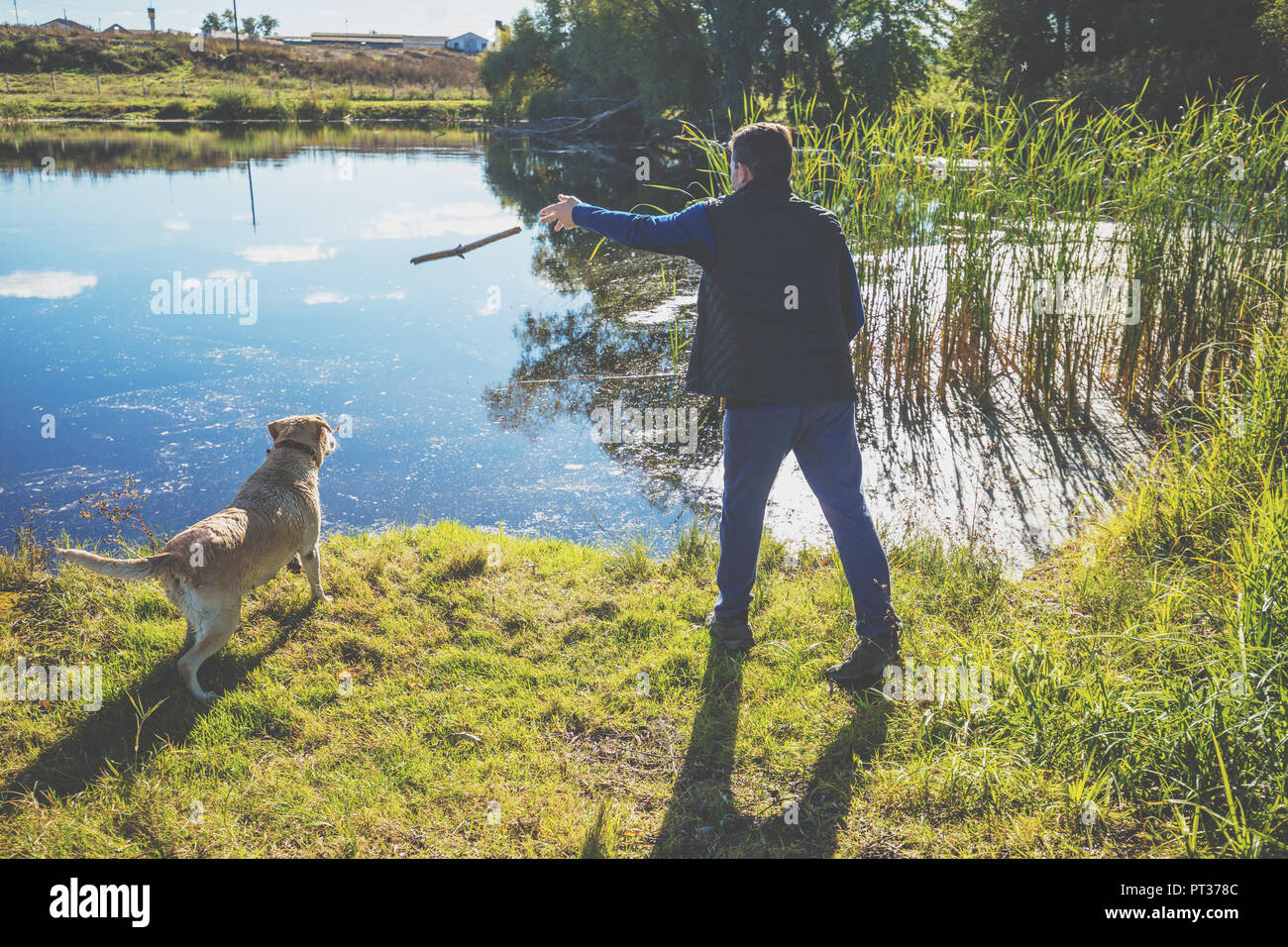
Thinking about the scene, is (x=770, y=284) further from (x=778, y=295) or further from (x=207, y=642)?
(x=207, y=642)

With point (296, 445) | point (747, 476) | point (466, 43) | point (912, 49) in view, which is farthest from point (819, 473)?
point (466, 43)

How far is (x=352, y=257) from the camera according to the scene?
1409cm

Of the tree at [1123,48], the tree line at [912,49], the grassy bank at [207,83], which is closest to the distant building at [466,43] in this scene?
the grassy bank at [207,83]

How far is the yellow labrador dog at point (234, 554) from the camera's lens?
345cm

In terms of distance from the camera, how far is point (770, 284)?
350 centimetres

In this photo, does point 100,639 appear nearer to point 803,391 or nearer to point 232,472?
point 232,472

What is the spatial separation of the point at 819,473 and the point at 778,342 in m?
0.61

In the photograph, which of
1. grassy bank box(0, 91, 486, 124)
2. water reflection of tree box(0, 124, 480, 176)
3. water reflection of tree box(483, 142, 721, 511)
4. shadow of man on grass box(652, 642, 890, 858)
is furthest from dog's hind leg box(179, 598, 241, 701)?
grassy bank box(0, 91, 486, 124)

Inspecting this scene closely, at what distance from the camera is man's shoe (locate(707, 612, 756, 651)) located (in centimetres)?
400

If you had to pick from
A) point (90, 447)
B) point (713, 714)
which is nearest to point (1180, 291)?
point (713, 714)

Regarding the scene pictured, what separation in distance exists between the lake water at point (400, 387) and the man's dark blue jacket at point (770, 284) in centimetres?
241

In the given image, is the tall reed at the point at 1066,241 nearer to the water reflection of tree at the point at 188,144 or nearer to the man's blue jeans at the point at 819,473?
the man's blue jeans at the point at 819,473

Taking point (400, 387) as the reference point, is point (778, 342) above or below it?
above

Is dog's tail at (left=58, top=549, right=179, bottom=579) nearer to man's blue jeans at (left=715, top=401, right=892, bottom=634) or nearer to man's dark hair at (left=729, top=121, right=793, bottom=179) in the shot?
man's blue jeans at (left=715, top=401, right=892, bottom=634)
